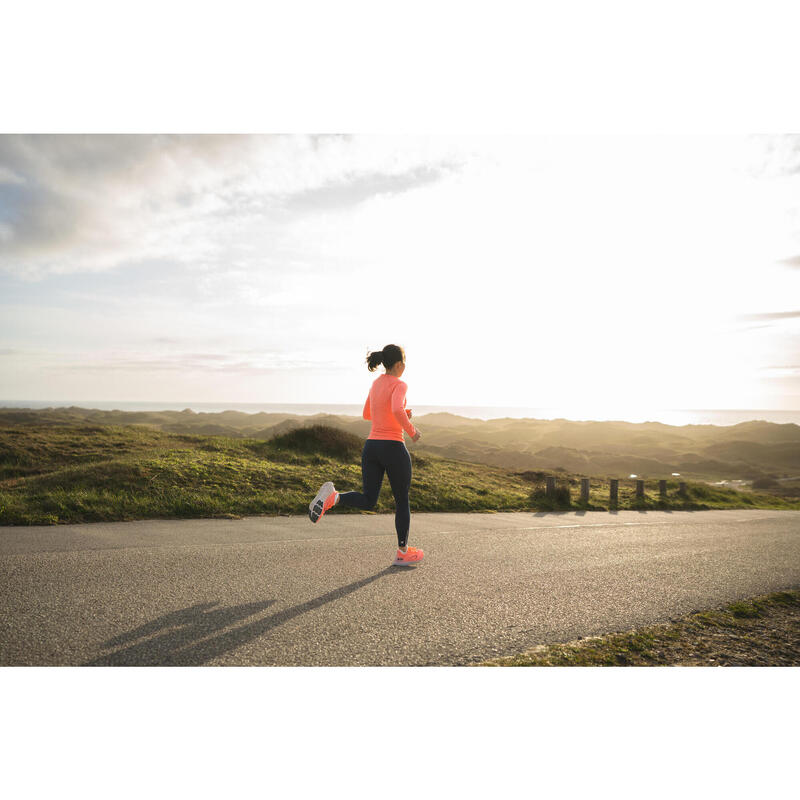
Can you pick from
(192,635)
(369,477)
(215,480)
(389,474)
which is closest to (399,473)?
(389,474)

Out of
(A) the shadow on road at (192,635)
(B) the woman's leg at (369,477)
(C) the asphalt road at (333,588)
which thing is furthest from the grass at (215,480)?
(A) the shadow on road at (192,635)

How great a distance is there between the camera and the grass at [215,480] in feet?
28.0

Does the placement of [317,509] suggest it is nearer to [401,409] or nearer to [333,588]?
[333,588]

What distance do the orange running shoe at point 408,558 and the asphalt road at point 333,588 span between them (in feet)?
0.34

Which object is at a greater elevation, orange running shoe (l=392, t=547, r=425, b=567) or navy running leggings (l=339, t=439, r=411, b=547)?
navy running leggings (l=339, t=439, r=411, b=547)

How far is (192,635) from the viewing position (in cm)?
364

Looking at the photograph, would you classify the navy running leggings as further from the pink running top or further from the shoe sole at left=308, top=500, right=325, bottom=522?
the shoe sole at left=308, top=500, right=325, bottom=522

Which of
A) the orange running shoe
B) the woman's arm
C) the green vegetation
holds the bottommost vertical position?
the green vegetation

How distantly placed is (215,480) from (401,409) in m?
6.20

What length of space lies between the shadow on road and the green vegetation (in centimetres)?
152

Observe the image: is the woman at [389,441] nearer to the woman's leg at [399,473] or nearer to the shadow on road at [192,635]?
the woman's leg at [399,473]

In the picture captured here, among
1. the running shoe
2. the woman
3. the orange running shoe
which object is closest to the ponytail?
the woman

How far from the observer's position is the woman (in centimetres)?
554

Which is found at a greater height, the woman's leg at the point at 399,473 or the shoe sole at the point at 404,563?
the woman's leg at the point at 399,473
